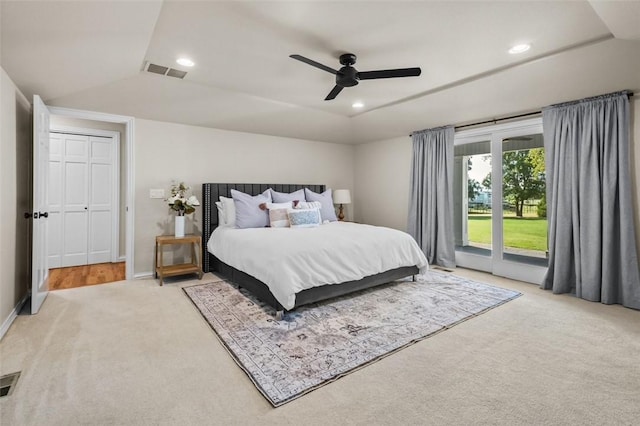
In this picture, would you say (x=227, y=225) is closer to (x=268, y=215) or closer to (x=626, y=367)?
(x=268, y=215)

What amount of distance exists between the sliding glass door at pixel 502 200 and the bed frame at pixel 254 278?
4.90ft

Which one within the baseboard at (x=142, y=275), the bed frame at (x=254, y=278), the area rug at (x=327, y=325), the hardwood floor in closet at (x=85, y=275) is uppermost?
the bed frame at (x=254, y=278)

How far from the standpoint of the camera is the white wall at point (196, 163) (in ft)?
14.0

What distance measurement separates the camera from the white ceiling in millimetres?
2113

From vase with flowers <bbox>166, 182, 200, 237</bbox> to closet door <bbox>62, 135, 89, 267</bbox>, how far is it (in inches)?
75.0

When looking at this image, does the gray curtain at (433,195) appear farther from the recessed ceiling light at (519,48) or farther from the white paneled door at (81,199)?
the white paneled door at (81,199)

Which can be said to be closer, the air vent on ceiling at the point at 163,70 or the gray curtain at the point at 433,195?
the air vent on ceiling at the point at 163,70

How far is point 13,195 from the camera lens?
2.84 metres

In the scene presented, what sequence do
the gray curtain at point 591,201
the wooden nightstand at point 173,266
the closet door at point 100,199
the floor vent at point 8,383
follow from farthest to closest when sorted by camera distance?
the closet door at point 100,199, the wooden nightstand at point 173,266, the gray curtain at point 591,201, the floor vent at point 8,383

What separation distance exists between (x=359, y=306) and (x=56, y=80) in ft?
11.9

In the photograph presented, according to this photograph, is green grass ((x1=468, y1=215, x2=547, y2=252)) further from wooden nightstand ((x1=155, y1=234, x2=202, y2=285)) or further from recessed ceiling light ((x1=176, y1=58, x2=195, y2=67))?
recessed ceiling light ((x1=176, y1=58, x2=195, y2=67))

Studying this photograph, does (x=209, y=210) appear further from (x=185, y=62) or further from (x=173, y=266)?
(x=185, y=62)

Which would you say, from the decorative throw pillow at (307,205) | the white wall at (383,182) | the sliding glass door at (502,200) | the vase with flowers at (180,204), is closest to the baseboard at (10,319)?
the vase with flowers at (180,204)

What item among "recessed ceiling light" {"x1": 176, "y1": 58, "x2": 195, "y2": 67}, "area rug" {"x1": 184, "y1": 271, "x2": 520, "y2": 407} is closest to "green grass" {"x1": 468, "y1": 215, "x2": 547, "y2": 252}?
"area rug" {"x1": 184, "y1": 271, "x2": 520, "y2": 407}
